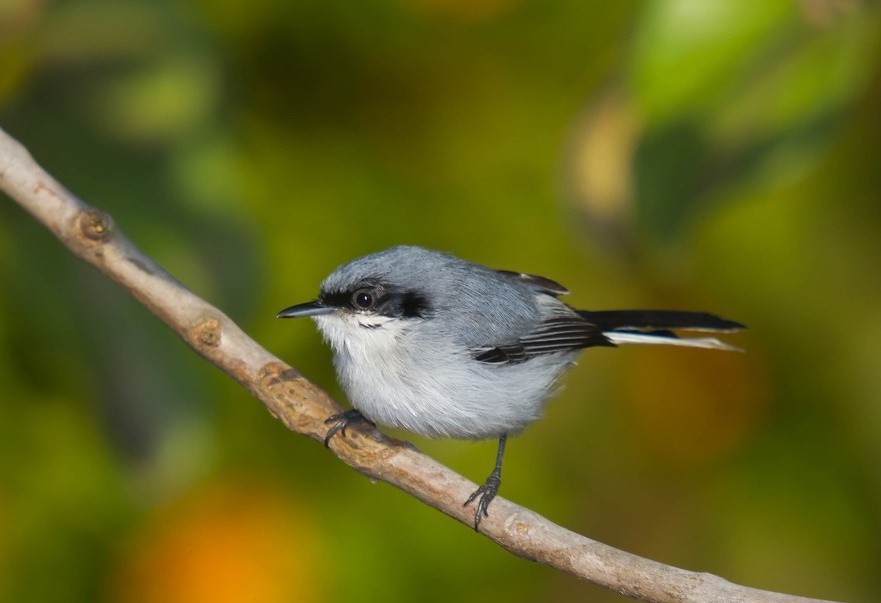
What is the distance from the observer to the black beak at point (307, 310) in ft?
7.89

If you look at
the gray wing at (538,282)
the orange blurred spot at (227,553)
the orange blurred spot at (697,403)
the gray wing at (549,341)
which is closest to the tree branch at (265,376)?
the orange blurred spot at (227,553)

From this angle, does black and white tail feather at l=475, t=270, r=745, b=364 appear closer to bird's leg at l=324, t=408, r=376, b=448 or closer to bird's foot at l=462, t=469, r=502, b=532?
bird's leg at l=324, t=408, r=376, b=448

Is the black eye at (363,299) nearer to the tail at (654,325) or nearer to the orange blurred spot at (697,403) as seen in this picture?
the tail at (654,325)

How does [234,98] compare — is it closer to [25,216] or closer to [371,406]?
[25,216]

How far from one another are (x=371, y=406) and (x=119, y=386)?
743mm

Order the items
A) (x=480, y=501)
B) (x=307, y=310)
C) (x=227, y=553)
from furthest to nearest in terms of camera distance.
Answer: (x=227, y=553), (x=307, y=310), (x=480, y=501)

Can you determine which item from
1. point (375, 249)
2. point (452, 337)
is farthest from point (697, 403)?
point (375, 249)

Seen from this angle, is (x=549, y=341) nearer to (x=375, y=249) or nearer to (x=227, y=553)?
(x=375, y=249)

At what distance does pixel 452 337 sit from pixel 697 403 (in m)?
0.83

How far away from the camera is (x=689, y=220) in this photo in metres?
1.59

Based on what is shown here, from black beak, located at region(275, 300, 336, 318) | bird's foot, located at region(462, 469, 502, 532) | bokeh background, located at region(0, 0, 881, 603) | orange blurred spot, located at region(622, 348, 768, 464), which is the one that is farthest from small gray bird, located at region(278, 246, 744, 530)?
bird's foot, located at region(462, 469, 502, 532)

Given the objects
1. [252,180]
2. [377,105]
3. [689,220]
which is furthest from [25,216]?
[689,220]

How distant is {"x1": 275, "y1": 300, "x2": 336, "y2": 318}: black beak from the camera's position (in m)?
2.41

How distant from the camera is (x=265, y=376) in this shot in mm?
2004
